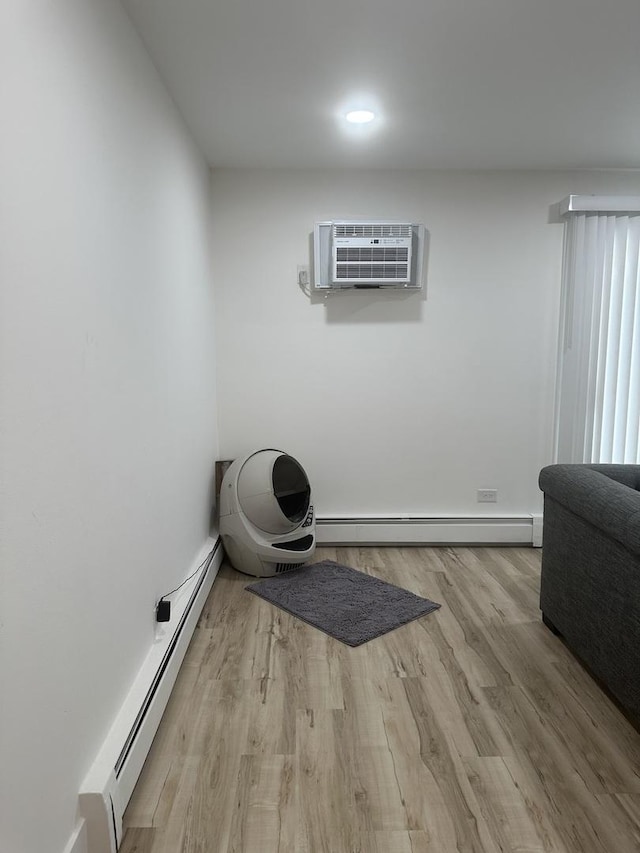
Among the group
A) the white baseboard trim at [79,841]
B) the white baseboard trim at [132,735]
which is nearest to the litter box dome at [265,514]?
the white baseboard trim at [132,735]

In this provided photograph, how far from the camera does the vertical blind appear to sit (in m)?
3.87

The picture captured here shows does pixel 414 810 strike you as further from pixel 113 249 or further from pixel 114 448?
pixel 113 249

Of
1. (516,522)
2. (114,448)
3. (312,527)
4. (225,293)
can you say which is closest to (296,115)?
(225,293)

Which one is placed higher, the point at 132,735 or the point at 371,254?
the point at 371,254

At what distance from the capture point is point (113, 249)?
1.87 m

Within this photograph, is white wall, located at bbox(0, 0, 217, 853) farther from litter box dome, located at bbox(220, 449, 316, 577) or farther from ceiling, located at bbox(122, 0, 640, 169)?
litter box dome, located at bbox(220, 449, 316, 577)

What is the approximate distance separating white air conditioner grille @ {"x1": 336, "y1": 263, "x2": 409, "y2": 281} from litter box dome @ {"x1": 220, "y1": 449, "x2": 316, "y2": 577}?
1.24 m

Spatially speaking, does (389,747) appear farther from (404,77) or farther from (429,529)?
(404,77)

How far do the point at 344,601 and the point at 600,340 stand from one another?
2419mm

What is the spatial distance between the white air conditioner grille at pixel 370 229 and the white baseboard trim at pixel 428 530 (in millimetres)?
1891

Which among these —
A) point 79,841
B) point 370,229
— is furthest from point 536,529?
point 79,841

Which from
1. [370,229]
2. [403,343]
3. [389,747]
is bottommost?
[389,747]

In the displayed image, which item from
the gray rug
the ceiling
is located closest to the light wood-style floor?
the gray rug

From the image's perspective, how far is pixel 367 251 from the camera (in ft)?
12.5
